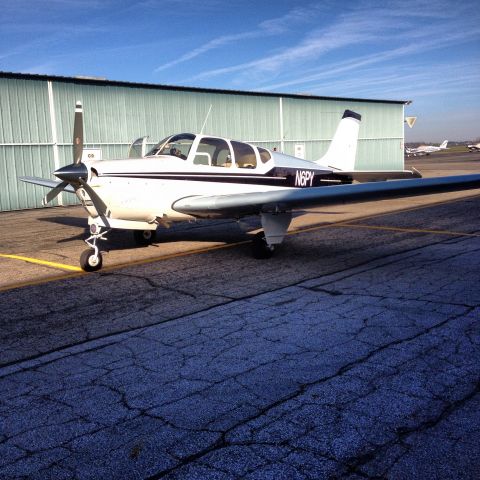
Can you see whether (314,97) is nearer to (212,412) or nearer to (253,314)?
(253,314)

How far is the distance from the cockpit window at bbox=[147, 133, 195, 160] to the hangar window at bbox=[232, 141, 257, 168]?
99cm

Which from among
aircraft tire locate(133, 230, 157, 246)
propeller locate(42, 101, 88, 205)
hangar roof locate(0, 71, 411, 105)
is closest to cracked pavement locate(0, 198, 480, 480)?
propeller locate(42, 101, 88, 205)

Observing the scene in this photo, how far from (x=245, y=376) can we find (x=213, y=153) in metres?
6.36

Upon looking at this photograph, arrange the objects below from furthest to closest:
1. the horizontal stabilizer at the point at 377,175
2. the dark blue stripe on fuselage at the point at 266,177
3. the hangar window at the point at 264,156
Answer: the horizontal stabilizer at the point at 377,175 < the hangar window at the point at 264,156 < the dark blue stripe on fuselage at the point at 266,177

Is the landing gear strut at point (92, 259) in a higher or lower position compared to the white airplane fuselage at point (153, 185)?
lower

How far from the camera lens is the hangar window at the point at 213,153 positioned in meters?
9.72

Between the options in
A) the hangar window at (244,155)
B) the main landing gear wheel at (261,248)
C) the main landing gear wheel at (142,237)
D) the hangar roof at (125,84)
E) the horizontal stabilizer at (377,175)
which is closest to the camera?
the main landing gear wheel at (261,248)

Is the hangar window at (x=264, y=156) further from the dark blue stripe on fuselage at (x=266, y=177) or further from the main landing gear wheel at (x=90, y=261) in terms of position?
the main landing gear wheel at (x=90, y=261)

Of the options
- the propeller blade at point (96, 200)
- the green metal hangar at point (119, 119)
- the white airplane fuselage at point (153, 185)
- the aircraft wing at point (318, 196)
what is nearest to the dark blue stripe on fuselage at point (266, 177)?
the white airplane fuselage at point (153, 185)

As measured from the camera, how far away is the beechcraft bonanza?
A: 8461mm

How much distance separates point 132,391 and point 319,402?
4.85ft

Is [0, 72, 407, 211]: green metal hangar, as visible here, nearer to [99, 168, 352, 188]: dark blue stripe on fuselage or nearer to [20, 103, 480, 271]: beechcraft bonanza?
[99, 168, 352, 188]: dark blue stripe on fuselage

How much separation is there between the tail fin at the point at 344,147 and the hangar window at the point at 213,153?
470cm

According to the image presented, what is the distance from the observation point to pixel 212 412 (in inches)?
145
